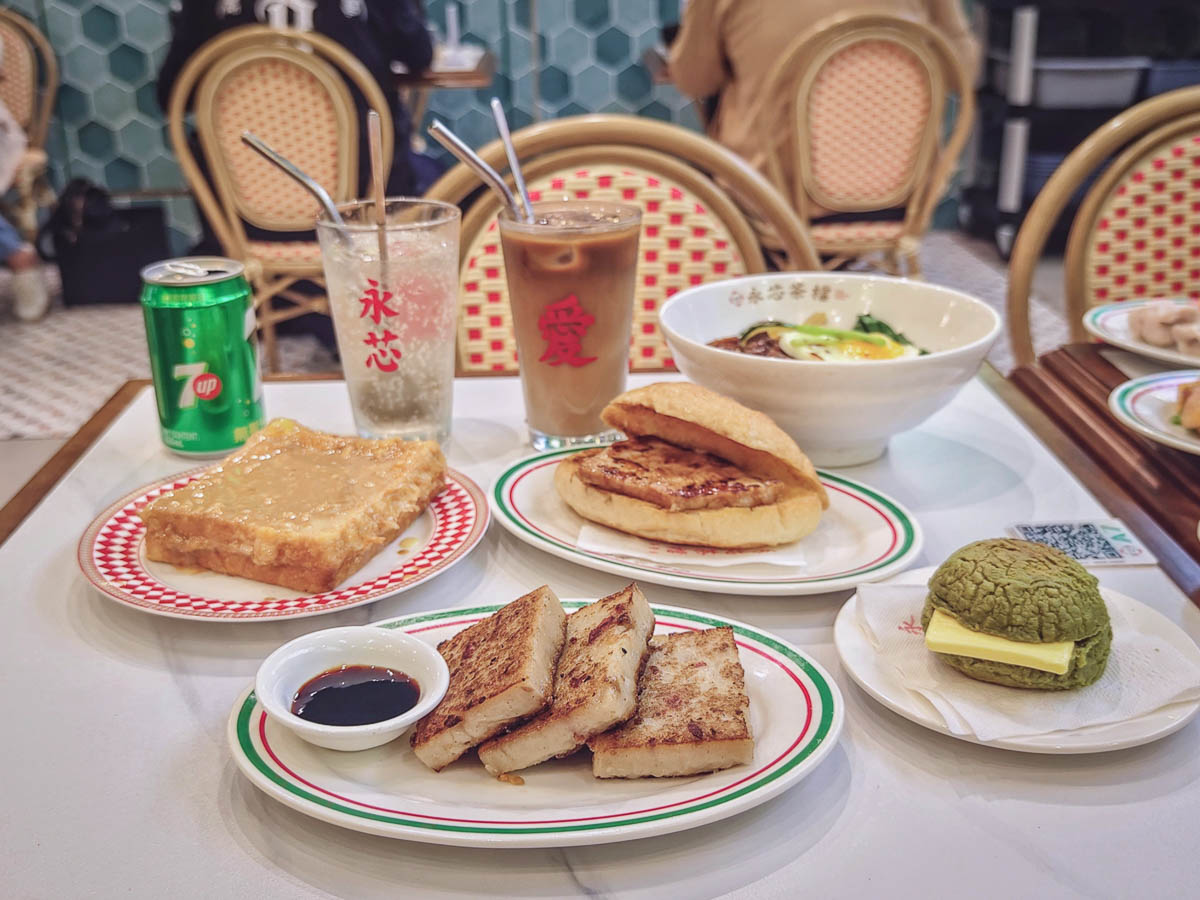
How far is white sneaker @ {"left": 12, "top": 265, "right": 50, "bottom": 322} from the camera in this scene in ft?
14.1

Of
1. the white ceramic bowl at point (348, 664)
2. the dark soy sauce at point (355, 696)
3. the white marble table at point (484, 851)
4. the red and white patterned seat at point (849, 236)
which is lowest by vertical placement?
the red and white patterned seat at point (849, 236)

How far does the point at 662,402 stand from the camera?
0.97 m

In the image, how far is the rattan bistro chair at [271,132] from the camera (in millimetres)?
2988

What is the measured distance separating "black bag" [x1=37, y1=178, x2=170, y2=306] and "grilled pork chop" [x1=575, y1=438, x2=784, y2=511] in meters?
3.92

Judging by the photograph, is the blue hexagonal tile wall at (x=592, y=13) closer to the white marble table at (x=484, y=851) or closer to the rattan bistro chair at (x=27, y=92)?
the rattan bistro chair at (x=27, y=92)

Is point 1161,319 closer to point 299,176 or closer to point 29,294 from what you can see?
point 299,176

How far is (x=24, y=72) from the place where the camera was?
15.1 ft

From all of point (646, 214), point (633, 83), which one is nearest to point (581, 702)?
point (646, 214)

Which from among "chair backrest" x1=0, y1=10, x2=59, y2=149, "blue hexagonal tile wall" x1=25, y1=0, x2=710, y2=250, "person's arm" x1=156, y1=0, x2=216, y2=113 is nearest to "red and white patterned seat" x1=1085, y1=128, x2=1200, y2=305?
"person's arm" x1=156, y1=0, x2=216, y2=113

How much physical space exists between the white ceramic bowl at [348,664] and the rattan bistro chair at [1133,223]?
1350mm

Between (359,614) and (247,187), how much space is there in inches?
103

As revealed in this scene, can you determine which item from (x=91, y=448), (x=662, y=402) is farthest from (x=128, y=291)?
(x=662, y=402)

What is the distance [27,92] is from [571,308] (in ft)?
14.5

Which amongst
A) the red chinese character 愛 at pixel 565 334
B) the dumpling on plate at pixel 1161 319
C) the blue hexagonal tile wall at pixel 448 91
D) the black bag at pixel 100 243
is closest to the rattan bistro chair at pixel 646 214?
the dumpling on plate at pixel 1161 319
